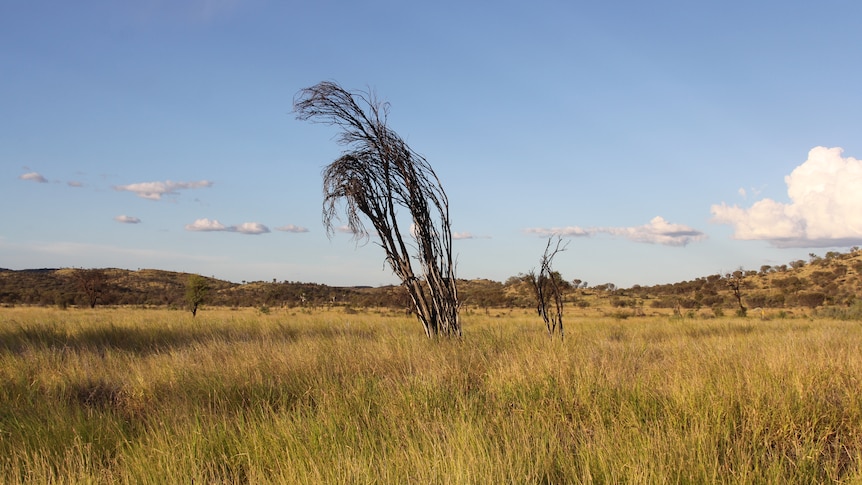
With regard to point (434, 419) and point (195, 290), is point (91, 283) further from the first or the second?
point (434, 419)

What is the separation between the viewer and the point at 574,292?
7281 cm

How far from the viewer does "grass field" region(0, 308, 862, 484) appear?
288cm

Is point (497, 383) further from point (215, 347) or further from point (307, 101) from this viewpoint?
point (307, 101)

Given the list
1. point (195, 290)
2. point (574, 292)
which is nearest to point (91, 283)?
point (195, 290)

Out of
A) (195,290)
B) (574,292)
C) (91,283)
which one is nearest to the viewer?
(195,290)

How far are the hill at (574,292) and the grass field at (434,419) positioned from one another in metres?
29.0

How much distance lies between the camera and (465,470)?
8.86 feet

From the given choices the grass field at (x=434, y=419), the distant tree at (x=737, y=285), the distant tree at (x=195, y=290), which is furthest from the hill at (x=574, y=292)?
the grass field at (x=434, y=419)

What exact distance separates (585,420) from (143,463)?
3.02m

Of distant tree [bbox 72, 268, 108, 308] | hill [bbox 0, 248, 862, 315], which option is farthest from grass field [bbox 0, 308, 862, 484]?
distant tree [bbox 72, 268, 108, 308]

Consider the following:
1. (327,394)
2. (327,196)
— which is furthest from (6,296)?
(327,394)

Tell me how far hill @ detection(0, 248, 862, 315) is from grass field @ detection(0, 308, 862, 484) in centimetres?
2900

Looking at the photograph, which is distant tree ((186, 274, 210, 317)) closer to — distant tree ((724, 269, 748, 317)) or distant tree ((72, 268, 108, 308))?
distant tree ((72, 268, 108, 308))

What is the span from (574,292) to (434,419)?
7200 centimetres
